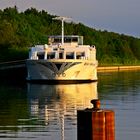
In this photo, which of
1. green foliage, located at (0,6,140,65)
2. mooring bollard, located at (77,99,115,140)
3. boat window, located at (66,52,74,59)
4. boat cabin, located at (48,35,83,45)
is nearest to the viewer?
mooring bollard, located at (77,99,115,140)

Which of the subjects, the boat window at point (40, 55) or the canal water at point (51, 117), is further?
the boat window at point (40, 55)

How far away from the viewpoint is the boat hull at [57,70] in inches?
2292

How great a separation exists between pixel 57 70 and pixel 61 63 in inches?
30.1

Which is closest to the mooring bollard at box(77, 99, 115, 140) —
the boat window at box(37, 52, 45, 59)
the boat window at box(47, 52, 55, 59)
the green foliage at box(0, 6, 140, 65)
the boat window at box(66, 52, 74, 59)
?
the boat window at box(47, 52, 55, 59)

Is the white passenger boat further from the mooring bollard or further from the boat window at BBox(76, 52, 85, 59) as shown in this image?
the mooring bollard

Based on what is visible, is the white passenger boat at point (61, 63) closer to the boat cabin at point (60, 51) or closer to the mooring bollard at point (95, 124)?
the boat cabin at point (60, 51)

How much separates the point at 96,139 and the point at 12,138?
8.30 metres

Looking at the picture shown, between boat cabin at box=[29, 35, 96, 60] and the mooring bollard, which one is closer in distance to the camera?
the mooring bollard

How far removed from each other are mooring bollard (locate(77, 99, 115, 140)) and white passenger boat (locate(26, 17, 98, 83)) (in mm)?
45073

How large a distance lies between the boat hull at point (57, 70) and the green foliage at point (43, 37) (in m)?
21.0

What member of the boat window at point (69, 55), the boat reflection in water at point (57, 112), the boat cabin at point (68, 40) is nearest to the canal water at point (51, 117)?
the boat reflection in water at point (57, 112)

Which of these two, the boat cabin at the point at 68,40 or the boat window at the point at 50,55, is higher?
the boat cabin at the point at 68,40

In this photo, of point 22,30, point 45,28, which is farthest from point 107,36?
point 22,30

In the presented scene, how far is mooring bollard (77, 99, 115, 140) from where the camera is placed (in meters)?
12.8
